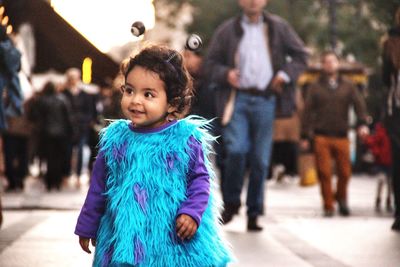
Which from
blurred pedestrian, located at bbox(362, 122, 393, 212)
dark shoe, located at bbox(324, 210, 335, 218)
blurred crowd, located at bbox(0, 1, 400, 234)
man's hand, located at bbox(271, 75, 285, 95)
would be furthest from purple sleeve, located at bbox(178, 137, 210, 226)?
blurred pedestrian, located at bbox(362, 122, 393, 212)

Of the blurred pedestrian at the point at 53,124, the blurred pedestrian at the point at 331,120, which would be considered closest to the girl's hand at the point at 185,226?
the blurred pedestrian at the point at 331,120

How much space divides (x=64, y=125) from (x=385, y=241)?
936cm

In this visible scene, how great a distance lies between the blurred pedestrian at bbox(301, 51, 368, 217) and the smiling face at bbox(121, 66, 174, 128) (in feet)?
26.5

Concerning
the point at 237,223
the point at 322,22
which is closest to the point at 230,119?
the point at 237,223

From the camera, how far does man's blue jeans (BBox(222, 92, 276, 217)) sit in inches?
372

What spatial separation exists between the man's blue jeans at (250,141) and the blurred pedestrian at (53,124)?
7912mm

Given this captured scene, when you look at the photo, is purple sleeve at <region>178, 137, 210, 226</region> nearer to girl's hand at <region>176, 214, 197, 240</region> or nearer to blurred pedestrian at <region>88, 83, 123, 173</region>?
girl's hand at <region>176, 214, 197, 240</region>

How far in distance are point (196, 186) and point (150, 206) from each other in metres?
0.22

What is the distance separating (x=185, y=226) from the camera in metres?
4.52

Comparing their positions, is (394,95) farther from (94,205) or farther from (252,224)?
(94,205)

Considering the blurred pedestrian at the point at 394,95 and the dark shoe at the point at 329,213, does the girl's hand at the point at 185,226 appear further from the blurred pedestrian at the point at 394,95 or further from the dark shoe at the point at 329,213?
the dark shoe at the point at 329,213

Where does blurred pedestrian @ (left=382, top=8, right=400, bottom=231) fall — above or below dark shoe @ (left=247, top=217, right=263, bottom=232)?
above

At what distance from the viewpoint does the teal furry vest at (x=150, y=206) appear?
14.9ft

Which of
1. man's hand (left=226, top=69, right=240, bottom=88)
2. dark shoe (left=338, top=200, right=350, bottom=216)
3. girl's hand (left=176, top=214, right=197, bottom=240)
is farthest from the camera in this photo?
dark shoe (left=338, top=200, right=350, bottom=216)
